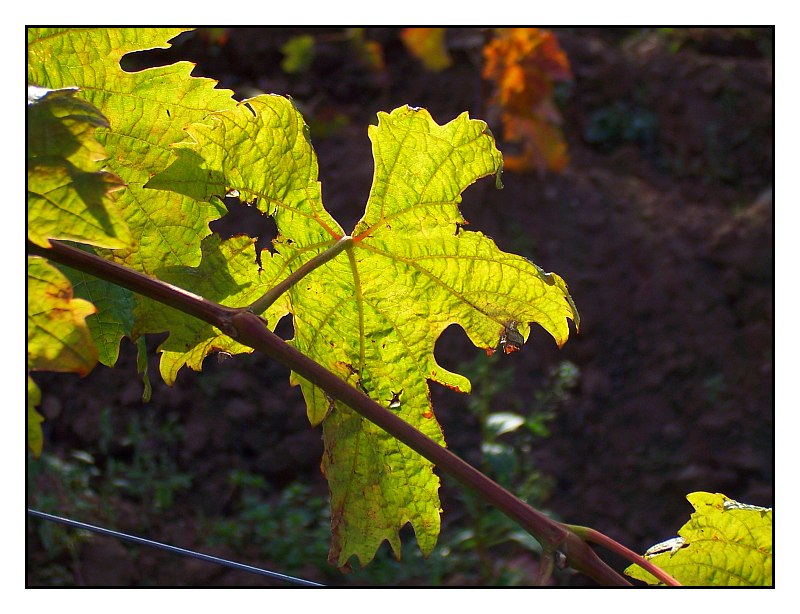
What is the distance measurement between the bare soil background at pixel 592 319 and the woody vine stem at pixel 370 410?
2.78m

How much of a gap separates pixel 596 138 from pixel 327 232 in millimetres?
5087

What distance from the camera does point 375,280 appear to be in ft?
3.43

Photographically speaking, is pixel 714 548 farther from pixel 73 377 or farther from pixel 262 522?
pixel 73 377

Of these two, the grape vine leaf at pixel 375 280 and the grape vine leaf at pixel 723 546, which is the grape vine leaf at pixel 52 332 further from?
the grape vine leaf at pixel 723 546

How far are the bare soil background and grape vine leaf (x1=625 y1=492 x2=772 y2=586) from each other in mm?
2508

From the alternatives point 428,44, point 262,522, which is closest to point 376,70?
point 428,44

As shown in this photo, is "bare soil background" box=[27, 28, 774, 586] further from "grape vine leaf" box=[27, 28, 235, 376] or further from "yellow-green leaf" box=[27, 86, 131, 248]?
"yellow-green leaf" box=[27, 86, 131, 248]

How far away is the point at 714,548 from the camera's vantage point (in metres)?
0.97

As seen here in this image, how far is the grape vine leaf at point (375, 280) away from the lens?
945 millimetres

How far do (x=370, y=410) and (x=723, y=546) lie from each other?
0.50m

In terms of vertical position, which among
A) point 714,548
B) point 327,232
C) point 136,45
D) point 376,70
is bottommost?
point 714,548

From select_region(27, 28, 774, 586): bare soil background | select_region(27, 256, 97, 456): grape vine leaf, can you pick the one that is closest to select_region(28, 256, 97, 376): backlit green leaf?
select_region(27, 256, 97, 456): grape vine leaf

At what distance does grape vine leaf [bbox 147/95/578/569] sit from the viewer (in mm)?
945

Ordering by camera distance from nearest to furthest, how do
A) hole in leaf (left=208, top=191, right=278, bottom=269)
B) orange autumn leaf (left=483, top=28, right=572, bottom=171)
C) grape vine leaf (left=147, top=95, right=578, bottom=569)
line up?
grape vine leaf (left=147, top=95, right=578, bottom=569)
hole in leaf (left=208, top=191, right=278, bottom=269)
orange autumn leaf (left=483, top=28, right=572, bottom=171)
